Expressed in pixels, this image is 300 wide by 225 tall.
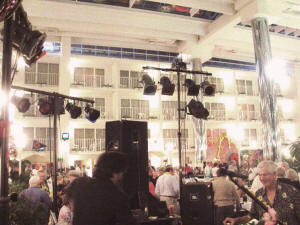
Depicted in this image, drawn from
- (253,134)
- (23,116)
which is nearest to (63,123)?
(23,116)

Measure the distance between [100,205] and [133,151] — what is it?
11.4ft

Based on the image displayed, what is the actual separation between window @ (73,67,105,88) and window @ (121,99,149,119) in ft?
5.72

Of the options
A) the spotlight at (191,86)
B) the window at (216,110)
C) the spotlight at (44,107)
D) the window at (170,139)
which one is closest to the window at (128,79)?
the window at (170,139)

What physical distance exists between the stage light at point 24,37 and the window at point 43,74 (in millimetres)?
13136

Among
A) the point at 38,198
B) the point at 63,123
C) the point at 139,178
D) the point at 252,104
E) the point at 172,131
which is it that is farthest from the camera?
the point at 252,104

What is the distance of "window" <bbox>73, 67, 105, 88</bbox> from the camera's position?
17.1m

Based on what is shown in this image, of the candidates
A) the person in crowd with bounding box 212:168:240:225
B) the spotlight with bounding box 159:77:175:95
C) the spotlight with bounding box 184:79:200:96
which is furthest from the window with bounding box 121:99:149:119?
the person in crowd with bounding box 212:168:240:225

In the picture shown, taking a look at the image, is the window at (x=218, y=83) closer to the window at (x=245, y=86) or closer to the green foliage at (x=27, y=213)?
the window at (x=245, y=86)

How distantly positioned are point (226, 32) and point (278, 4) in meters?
2.87

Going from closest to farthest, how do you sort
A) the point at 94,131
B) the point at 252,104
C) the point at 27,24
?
the point at 27,24 → the point at 94,131 → the point at 252,104

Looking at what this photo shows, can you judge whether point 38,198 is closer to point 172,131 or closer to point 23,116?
point 23,116

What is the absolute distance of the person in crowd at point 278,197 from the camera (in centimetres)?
252

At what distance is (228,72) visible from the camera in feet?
66.4

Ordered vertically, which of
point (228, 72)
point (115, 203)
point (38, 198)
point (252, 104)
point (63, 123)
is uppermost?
point (228, 72)
